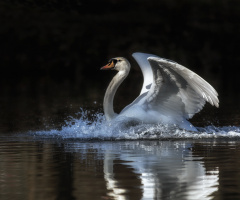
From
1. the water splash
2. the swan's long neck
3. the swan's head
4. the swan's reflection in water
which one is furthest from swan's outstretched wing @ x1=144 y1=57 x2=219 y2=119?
the swan's reflection in water

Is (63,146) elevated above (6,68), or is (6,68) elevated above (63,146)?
(6,68)

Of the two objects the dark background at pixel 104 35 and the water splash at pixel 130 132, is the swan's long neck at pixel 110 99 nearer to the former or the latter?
the water splash at pixel 130 132

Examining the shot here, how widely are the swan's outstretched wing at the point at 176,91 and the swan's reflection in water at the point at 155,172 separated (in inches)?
48.9

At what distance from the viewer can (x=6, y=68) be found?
64688mm

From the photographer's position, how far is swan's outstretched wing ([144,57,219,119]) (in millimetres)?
13648

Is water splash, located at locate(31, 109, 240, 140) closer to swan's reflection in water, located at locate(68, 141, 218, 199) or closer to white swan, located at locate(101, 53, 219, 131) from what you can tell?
white swan, located at locate(101, 53, 219, 131)

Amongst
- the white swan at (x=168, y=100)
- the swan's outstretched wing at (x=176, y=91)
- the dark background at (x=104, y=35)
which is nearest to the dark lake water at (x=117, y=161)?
the white swan at (x=168, y=100)

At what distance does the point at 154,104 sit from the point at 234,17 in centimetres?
7936

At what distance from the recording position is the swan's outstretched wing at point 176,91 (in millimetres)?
13648

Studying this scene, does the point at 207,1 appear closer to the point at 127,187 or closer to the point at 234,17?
the point at 234,17

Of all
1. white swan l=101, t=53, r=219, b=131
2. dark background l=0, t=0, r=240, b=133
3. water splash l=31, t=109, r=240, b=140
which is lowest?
water splash l=31, t=109, r=240, b=140

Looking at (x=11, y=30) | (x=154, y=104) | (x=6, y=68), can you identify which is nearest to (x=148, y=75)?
(x=154, y=104)

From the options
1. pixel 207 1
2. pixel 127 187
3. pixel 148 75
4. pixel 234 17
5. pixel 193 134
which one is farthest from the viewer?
pixel 207 1

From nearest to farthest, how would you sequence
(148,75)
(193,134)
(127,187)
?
1. (127,187)
2. (193,134)
3. (148,75)
